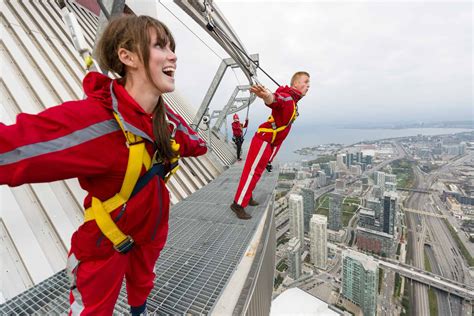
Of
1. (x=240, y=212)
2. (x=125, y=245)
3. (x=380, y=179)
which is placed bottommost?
(x=380, y=179)

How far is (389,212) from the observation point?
15789 mm

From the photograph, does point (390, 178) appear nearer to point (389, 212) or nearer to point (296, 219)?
point (389, 212)

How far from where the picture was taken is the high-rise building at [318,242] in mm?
15375

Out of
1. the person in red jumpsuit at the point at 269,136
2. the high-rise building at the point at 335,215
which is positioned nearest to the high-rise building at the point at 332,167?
the high-rise building at the point at 335,215

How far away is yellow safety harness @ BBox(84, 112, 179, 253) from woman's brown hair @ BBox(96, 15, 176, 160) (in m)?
0.08

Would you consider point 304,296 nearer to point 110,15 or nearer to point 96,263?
point 96,263

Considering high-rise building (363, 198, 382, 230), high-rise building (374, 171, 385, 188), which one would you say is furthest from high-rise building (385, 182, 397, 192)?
high-rise building (363, 198, 382, 230)

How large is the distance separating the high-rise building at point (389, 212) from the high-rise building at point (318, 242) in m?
4.93

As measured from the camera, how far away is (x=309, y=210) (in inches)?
745

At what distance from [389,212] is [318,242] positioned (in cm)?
591

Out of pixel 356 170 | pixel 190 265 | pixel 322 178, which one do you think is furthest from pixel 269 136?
pixel 356 170

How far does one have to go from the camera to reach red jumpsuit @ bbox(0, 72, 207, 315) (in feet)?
1.87

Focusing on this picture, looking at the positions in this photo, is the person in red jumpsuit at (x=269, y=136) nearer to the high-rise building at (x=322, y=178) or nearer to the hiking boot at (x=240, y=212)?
the hiking boot at (x=240, y=212)

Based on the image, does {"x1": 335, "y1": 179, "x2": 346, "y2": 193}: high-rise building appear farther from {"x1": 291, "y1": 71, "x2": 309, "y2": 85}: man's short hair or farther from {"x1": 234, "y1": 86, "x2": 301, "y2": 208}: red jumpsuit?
{"x1": 291, "y1": 71, "x2": 309, "y2": 85}: man's short hair
